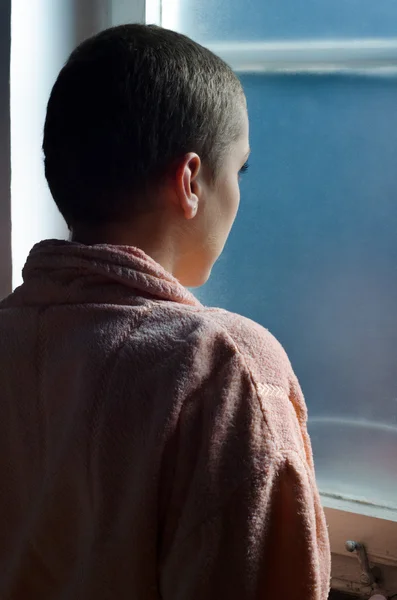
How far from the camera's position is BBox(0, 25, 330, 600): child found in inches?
20.2

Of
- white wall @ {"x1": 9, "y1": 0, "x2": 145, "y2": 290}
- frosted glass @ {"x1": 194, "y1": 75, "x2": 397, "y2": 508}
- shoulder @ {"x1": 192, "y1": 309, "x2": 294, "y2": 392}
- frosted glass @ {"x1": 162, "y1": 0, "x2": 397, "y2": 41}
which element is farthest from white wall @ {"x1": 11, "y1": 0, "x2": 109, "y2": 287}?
shoulder @ {"x1": 192, "y1": 309, "x2": 294, "y2": 392}

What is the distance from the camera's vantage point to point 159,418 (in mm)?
514

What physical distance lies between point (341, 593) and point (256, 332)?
0.59 m

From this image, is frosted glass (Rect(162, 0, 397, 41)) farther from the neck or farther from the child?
the neck

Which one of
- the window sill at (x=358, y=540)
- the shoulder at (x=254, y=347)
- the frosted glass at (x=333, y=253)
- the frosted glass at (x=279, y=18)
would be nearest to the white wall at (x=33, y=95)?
the frosted glass at (x=279, y=18)

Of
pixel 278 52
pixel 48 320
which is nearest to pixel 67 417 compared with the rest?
pixel 48 320

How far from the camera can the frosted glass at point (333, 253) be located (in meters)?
0.98

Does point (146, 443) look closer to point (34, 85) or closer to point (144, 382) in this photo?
point (144, 382)

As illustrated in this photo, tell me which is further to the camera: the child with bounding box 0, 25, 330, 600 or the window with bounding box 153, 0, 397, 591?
the window with bounding box 153, 0, 397, 591

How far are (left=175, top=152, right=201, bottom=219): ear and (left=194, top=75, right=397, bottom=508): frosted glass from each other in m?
0.42

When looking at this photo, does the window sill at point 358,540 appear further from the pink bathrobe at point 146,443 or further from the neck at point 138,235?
the neck at point 138,235

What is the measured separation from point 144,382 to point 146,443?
0.05 m

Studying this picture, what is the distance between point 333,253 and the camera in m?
1.02

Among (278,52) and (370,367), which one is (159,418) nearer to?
(370,367)
